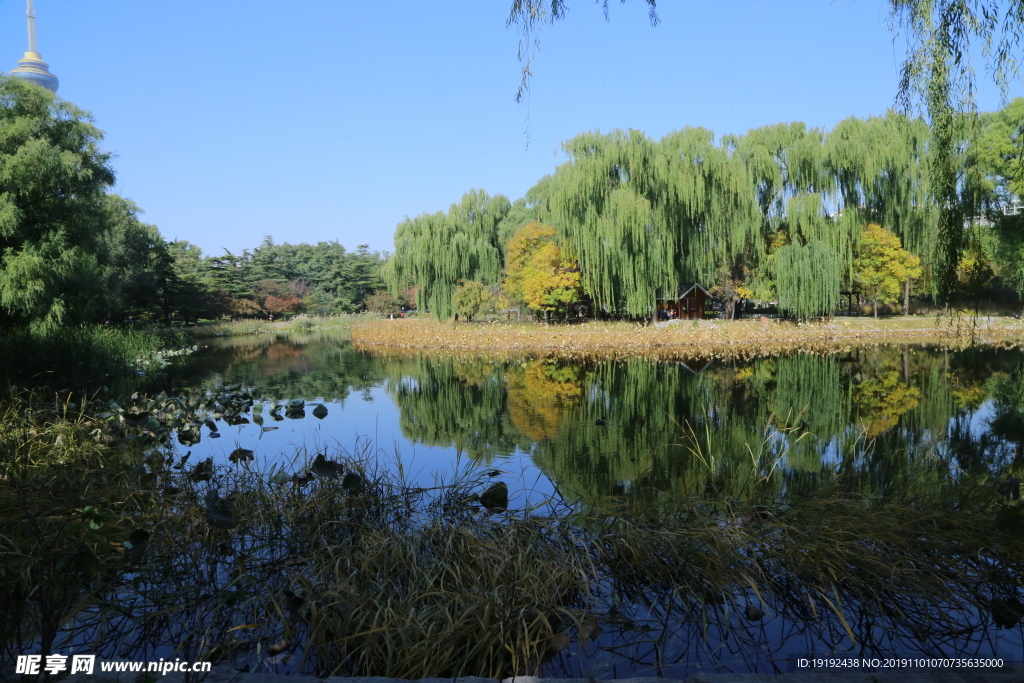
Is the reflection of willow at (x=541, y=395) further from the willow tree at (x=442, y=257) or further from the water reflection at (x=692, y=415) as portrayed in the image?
the willow tree at (x=442, y=257)

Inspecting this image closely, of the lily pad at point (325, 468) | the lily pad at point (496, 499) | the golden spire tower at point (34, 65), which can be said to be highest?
the golden spire tower at point (34, 65)

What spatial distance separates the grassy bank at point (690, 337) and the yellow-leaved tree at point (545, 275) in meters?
1.76

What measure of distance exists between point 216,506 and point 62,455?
2.69 meters

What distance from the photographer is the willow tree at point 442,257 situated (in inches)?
1091

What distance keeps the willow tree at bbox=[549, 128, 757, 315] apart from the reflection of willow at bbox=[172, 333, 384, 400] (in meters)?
7.68

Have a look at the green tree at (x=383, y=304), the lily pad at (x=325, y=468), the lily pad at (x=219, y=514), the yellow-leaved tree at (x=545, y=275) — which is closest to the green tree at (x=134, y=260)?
the yellow-leaved tree at (x=545, y=275)

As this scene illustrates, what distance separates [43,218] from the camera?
49.3 feet

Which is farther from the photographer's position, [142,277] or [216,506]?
[142,277]

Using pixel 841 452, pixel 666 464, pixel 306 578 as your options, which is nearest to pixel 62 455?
pixel 306 578

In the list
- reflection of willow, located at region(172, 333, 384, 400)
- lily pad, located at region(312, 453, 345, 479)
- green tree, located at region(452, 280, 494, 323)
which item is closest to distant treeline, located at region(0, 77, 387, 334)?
reflection of willow, located at region(172, 333, 384, 400)

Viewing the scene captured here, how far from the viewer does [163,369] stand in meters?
16.0

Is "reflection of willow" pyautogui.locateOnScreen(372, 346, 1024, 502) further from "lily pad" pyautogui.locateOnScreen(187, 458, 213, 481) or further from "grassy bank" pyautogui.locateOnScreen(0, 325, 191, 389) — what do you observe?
"grassy bank" pyautogui.locateOnScreen(0, 325, 191, 389)

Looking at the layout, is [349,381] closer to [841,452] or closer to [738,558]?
[841,452]

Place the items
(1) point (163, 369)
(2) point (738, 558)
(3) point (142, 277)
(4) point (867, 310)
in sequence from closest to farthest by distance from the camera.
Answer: (2) point (738, 558) < (1) point (163, 369) < (3) point (142, 277) < (4) point (867, 310)
